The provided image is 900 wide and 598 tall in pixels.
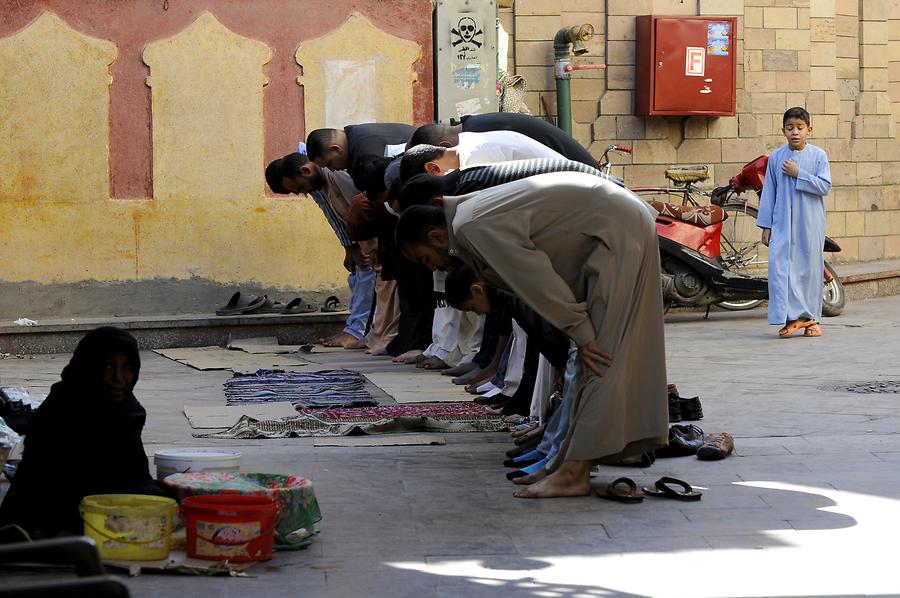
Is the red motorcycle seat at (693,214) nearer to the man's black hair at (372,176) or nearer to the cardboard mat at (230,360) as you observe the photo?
the cardboard mat at (230,360)

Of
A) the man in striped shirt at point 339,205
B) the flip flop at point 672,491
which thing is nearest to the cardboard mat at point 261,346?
the man in striped shirt at point 339,205

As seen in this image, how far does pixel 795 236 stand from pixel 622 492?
6810 mm

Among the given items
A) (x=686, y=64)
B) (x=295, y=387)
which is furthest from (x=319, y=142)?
(x=686, y=64)

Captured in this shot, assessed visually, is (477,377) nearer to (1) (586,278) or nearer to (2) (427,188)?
(2) (427,188)

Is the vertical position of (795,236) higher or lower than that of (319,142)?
lower

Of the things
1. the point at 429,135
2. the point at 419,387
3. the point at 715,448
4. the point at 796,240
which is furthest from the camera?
the point at 796,240

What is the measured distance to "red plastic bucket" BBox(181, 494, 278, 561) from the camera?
14.7ft

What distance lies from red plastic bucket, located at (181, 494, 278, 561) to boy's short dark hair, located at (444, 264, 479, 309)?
1.76 metres

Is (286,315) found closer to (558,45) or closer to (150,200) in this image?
(150,200)

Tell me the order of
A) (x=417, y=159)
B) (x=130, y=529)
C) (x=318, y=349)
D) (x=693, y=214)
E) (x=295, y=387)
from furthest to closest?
(x=693, y=214) → (x=318, y=349) → (x=295, y=387) → (x=417, y=159) → (x=130, y=529)

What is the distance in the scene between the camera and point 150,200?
1269 cm

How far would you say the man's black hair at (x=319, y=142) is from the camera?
10.1m

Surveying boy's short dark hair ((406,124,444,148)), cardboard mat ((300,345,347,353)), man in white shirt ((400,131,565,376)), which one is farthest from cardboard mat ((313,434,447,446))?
cardboard mat ((300,345,347,353))

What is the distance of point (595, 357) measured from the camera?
5.44 metres
